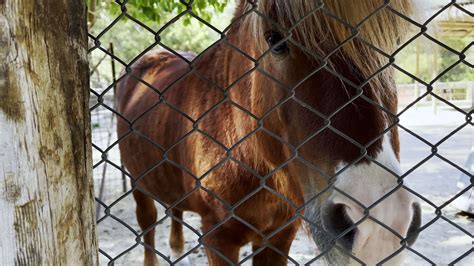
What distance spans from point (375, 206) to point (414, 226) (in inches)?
7.8

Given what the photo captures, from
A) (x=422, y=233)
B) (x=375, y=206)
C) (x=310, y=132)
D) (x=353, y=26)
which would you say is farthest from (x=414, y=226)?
(x=422, y=233)

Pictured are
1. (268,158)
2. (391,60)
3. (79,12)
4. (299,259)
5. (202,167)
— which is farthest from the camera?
(299,259)

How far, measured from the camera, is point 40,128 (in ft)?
2.93

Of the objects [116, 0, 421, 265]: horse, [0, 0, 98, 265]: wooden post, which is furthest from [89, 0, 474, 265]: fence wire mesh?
[0, 0, 98, 265]: wooden post

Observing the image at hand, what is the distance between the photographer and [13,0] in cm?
83

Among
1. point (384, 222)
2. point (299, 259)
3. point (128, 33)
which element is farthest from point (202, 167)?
point (128, 33)

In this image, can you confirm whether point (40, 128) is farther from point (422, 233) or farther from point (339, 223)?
point (422, 233)

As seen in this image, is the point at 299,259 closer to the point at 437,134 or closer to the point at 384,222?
the point at 384,222

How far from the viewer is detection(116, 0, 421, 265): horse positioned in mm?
1292

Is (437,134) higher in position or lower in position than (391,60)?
higher

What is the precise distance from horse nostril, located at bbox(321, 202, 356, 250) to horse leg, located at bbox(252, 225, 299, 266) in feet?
4.40

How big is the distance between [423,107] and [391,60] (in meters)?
19.1

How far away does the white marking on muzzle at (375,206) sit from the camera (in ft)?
4.24

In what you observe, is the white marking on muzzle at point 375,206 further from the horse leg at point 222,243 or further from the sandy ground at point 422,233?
the horse leg at point 222,243
